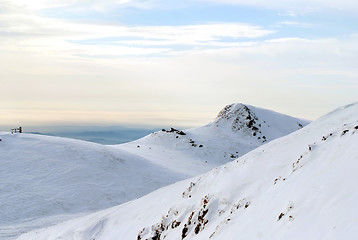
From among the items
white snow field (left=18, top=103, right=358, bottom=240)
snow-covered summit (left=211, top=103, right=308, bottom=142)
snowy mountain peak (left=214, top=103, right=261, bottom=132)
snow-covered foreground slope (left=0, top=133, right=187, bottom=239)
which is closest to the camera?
white snow field (left=18, top=103, right=358, bottom=240)

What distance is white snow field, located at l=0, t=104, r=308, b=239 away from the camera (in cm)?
3020

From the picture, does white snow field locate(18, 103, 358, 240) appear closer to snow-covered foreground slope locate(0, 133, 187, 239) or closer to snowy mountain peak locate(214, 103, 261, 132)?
snow-covered foreground slope locate(0, 133, 187, 239)

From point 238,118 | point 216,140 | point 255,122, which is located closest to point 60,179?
point 216,140

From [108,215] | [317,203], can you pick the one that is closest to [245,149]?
[108,215]

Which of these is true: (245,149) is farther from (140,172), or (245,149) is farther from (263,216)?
(263,216)

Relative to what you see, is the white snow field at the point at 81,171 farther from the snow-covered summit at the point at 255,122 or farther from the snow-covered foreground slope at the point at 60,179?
the snow-covered summit at the point at 255,122

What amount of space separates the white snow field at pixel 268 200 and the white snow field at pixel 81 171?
28.0 ft

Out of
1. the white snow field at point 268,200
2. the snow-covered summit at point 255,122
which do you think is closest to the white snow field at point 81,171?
the snow-covered summit at point 255,122

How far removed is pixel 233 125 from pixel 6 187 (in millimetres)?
44644

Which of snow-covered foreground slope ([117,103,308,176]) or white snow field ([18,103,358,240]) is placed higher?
white snow field ([18,103,358,240])

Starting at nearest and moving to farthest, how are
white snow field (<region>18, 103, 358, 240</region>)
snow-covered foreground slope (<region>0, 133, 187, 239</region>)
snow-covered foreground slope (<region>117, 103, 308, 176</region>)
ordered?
white snow field (<region>18, 103, 358, 240</region>), snow-covered foreground slope (<region>0, 133, 187, 239</region>), snow-covered foreground slope (<region>117, 103, 308, 176</region>)

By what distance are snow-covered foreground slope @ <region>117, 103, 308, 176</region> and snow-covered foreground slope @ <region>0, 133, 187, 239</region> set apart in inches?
238

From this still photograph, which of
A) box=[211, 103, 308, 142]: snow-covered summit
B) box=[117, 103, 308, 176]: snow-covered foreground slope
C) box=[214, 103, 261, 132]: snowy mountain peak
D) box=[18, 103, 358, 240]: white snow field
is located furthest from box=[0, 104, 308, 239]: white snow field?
box=[18, 103, 358, 240]: white snow field

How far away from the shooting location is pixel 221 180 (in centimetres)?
1650
